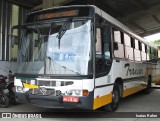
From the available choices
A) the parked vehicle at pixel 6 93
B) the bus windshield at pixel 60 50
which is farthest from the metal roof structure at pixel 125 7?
the bus windshield at pixel 60 50

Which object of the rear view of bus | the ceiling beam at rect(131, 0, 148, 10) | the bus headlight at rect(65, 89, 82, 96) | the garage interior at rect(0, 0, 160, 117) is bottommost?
the bus headlight at rect(65, 89, 82, 96)

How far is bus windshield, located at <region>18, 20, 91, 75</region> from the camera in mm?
7238

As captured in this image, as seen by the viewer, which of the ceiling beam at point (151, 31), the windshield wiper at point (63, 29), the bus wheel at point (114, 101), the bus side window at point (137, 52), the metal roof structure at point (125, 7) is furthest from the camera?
the ceiling beam at point (151, 31)

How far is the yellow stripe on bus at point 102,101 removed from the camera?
7.37 meters

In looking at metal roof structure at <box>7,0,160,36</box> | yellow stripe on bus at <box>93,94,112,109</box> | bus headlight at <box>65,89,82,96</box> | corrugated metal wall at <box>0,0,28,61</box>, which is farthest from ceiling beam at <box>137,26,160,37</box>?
bus headlight at <box>65,89,82,96</box>

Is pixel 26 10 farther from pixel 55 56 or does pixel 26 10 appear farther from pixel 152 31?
pixel 152 31

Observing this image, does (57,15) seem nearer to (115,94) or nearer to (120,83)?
(115,94)

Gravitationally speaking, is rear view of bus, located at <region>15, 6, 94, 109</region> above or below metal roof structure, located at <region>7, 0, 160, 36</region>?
below

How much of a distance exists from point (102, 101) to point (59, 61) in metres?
1.64

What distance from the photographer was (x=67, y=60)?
7328 millimetres

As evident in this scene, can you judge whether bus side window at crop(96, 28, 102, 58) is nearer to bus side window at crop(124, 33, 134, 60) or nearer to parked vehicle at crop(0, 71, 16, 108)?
bus side window at crop(124, 33, 134, 60)

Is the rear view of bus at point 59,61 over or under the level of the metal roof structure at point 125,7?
under

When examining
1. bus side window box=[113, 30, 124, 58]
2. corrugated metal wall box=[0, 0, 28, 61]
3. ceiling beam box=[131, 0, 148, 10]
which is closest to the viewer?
bus side window box=[113, 30, 124, 58]

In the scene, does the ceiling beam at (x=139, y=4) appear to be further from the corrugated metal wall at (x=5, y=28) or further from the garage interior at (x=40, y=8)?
the corrugated metal wall at (x=5, y=28)
